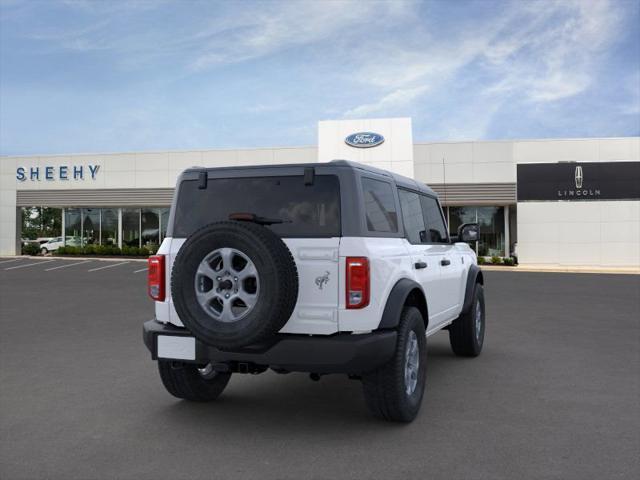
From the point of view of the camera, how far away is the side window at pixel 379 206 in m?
4.53

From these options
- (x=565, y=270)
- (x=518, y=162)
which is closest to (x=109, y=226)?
(x=518, y=162)

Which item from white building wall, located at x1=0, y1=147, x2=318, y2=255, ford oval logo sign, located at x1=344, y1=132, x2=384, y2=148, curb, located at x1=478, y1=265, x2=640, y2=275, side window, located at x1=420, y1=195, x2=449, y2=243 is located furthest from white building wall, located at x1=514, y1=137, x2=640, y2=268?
side window, located at x1=420, y1=195, x2=449, y2=243

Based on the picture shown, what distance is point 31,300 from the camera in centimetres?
1384

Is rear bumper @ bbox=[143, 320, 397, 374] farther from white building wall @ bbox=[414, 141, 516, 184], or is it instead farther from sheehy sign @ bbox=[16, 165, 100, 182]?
sheehy sign @ bbox=[16, 165, 100, 182]

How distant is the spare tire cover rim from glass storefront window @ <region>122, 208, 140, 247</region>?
110 ft

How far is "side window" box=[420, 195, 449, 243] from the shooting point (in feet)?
19.7

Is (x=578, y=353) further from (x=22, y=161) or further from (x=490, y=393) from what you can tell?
(x=22, y=161)

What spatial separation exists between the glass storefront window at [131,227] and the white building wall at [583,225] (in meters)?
21.8

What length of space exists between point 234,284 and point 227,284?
0.17 ft

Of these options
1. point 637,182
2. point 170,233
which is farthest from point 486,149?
point 170,233

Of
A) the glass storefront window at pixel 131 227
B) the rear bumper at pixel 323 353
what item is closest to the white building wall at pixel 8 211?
the glass storefront window at pixel 131 227

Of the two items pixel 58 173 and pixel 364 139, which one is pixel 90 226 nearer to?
pixel 58 173

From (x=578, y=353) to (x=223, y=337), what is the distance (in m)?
5.33

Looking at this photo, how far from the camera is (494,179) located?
98.4 ft
